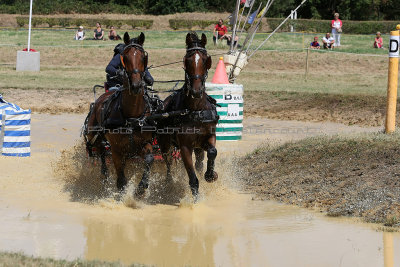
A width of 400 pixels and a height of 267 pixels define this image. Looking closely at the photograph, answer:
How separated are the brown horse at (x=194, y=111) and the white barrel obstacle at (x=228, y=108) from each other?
4179mm

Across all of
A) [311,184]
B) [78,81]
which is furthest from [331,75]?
[311,184]

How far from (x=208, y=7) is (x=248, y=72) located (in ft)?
123

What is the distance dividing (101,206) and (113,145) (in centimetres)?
89

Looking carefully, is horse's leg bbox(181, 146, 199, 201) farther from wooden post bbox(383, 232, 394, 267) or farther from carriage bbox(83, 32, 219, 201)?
wooden post bbox(383, 232, 394, 267)

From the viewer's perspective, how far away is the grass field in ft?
70.5

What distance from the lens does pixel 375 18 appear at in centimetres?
6538

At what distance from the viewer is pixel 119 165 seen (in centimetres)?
991

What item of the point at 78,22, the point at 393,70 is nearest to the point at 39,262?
the point at 393,70

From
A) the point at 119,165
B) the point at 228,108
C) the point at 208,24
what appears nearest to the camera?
the point at 119,165

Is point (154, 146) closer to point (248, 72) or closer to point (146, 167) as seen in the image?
point (146, 167)

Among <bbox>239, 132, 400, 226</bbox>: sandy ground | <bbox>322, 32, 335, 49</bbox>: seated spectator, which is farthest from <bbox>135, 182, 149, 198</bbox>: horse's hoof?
<bbox>322, 32, 335, 49</bbox>: seated spectator

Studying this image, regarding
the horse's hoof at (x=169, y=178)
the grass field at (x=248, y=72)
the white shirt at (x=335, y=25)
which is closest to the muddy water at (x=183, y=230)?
the horse's hoof at (x=169, y=178)

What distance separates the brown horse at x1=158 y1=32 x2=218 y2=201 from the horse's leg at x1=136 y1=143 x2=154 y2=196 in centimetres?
43

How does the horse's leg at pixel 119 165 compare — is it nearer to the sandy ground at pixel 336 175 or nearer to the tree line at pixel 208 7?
the sandy ground at pixel 336 175
